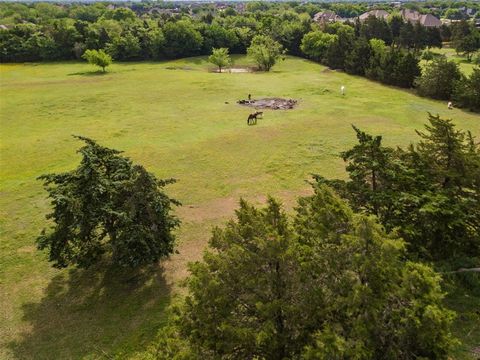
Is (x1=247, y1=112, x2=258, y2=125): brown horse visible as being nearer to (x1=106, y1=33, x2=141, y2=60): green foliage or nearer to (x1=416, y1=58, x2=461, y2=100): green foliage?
(x1=416, y1=58, x2=461, y2=100): green foliage

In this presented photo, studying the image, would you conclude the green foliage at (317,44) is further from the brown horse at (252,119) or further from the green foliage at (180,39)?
the brown horse at (252,119)

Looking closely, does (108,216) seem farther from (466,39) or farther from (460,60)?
(466,39)

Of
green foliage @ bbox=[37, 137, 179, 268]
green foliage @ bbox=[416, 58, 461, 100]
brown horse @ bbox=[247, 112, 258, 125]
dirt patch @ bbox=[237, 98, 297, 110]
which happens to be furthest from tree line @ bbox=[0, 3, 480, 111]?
green foliage @ bbox=[37, 137, 179, 268]

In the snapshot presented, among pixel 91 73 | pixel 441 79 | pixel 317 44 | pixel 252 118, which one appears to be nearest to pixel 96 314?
pixel 252 118

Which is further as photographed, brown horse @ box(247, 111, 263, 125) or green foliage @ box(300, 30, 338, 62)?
green foliage @ box(300, 30, 338, 62)

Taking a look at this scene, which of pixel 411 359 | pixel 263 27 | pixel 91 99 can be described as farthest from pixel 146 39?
pixel 411 359

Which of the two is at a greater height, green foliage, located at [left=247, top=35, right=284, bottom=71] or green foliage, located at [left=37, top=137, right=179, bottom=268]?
green foliage, located at [left=247, top=35, right=284, bottom=71]

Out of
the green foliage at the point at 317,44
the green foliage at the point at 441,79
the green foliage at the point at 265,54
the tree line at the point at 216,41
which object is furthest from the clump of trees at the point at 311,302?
the green foliage at the point at 317,44
